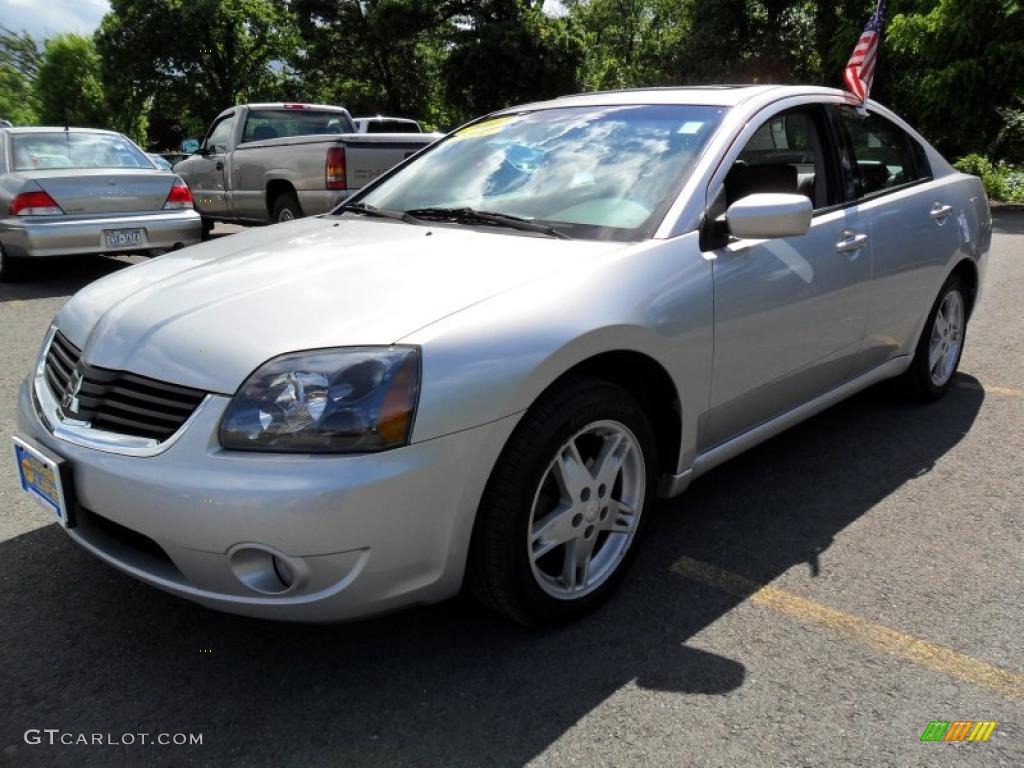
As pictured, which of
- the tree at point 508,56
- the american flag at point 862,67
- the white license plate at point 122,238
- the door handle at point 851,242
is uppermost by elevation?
the tree at point 508,56

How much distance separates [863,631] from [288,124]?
9814 millimetres

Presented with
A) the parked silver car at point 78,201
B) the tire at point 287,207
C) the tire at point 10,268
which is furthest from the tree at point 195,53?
the tire at point 10,268

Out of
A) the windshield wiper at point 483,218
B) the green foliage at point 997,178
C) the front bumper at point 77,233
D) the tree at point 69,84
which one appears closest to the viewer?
the windshield wiper at point 483,218

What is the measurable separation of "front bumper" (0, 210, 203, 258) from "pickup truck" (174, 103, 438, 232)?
142cm

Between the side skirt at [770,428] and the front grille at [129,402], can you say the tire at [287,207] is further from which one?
the front grille at [129,402]

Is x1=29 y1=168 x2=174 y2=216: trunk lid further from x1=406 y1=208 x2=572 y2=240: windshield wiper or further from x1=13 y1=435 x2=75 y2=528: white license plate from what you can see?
x1=13 y1=435 x2=75 y2=528: white license plate

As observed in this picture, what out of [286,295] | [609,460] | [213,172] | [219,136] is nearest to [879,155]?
[609,460]

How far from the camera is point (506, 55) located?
25.7 meters

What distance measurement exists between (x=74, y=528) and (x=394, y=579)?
94cm

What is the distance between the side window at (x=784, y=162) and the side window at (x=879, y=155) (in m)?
0.22

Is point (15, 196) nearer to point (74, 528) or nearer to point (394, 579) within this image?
point (74, 528)

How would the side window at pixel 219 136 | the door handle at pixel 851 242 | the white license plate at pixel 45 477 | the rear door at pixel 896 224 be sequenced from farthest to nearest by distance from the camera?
the side window at pixel 219 136 → the rear door at pixel 896 224 → the door handle at pixel 851 242 → the white license plate at pixel 45 477

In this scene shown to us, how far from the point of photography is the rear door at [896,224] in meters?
3.61

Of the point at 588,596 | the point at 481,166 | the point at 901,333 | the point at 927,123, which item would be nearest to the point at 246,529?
the point at 588,596
